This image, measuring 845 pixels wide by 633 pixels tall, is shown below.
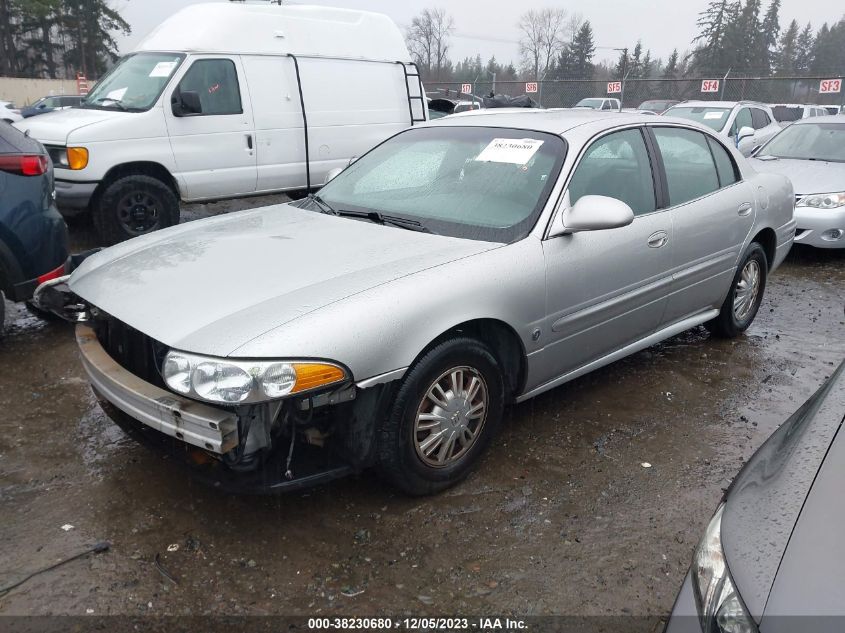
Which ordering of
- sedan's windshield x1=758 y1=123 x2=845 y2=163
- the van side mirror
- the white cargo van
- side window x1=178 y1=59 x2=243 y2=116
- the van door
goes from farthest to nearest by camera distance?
sedan's windshield x1=758 y1=123 x2=845 y2=163
side window x1=178 y1=59 x2=243 y2=116
the van door
the van side mirror
the white cargo van

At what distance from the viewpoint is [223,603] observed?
229 cm

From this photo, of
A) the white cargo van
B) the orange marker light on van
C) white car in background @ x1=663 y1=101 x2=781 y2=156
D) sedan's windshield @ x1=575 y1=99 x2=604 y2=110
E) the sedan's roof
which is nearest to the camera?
the sedan's roof

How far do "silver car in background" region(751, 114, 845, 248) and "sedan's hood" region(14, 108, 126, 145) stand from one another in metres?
6.39

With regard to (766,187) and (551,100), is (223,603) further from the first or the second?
(551,100)

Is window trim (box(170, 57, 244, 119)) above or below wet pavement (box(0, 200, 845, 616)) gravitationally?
above

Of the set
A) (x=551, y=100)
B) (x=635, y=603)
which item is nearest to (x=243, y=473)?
(x=635, y=603)

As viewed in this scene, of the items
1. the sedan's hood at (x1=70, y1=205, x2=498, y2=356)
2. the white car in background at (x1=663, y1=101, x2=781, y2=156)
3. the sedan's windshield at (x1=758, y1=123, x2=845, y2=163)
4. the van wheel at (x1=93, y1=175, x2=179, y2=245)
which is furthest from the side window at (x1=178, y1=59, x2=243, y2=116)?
the white car in background at (x1=663, y1=101, x2=781, y2=156)

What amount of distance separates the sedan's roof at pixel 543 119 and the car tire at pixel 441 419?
1420mm

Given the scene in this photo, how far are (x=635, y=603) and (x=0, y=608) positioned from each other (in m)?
2.20

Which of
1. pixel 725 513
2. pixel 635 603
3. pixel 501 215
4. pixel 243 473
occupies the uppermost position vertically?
pixel 501 215

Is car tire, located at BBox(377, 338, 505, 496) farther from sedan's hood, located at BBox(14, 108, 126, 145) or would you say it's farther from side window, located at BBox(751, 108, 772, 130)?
side window, located at BBox(751, 108, 772, 130)

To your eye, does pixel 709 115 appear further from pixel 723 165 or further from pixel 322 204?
pixel 322 204

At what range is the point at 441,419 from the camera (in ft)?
9.14

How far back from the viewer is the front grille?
2.53m
